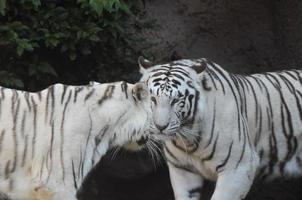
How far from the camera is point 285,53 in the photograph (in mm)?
6547

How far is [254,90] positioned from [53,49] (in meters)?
1.41

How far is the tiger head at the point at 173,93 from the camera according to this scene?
13.6 feet

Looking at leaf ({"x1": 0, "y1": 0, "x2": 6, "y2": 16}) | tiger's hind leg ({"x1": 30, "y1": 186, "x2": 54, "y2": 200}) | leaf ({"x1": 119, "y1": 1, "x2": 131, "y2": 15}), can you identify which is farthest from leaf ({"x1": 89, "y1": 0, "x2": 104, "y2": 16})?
tiger's hind leg ({"x1": 30, "y1": 186, "x2": 54, "y2": 200})

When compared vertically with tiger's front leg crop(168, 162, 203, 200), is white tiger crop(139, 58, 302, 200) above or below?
above

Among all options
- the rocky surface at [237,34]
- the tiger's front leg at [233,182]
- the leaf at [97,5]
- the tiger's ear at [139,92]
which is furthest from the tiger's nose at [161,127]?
the rocky surface at [237,34]

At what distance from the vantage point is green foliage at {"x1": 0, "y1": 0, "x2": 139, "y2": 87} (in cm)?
513

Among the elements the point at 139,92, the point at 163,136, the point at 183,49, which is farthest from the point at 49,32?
the point at 183,49

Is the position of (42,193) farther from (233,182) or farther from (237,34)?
(237,34)

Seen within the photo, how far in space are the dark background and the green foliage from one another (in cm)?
13

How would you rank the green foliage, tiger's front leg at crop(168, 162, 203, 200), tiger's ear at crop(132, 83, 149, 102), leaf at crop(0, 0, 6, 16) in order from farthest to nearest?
the green foliage
leaf at crop(0, 0, 6, 16)
tiger's front leg at crop(168, 162, 203, 200)
tiger's ear at crop(132, 83, 149, 102)

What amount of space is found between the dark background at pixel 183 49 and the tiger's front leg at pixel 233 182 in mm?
1030

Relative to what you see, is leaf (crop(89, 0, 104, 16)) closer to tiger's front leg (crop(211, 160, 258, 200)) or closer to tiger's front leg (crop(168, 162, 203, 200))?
tiger's front leg (crop(168, 162, 203, 200))

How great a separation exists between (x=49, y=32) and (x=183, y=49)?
1.59 meters

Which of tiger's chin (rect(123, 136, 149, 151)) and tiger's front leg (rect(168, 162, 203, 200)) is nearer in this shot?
tiger's chin (rect(123, 136, 149, 151))
